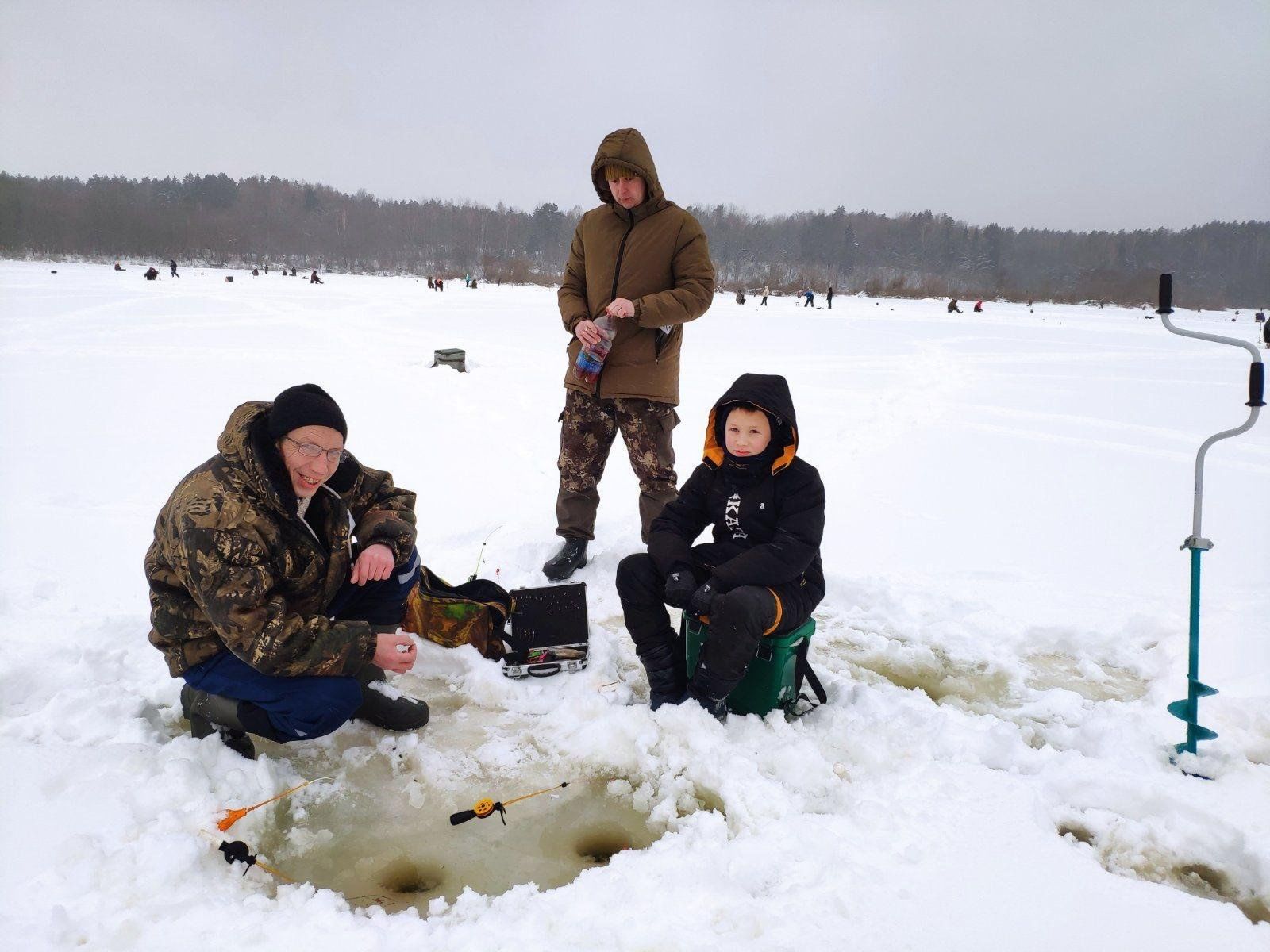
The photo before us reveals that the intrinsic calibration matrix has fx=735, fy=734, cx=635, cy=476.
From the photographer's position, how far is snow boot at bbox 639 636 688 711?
2.85 metres

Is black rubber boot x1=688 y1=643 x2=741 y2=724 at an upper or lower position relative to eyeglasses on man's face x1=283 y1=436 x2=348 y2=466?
lower

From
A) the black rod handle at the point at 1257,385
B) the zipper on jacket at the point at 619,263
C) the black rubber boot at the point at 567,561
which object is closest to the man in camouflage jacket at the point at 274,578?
the black rubber boot at the point at 567,561

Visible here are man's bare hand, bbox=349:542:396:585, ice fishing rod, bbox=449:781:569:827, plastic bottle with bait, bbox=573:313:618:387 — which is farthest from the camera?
plastic bottle with bait, bbox=573:313:618:387

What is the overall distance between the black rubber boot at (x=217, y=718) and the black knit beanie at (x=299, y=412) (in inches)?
36.7

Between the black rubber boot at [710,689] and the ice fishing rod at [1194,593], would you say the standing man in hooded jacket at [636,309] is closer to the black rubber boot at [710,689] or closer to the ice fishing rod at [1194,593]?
the black rubber boot at [710,689]

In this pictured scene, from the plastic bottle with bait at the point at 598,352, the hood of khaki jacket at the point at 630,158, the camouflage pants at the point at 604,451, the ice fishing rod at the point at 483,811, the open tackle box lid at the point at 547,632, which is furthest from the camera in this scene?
the camouflage pants at the point at 604,451

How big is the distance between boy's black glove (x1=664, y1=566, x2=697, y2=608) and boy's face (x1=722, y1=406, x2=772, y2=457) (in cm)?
53

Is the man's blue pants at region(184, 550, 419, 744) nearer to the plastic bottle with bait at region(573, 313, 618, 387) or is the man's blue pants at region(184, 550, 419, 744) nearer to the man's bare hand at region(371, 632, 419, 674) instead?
the man's bare hand at region(371, 632, 419, 674)

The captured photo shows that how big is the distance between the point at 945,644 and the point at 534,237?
109463 millimetres

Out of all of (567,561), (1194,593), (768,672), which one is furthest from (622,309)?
(1194,593)

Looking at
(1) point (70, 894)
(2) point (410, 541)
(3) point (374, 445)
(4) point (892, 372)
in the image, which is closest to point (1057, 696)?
(2) point (410, 541)

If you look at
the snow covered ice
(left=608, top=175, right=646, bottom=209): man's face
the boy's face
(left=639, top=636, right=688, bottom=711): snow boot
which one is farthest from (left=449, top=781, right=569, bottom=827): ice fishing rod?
(left=608, top=175, right=646, bottom=209): man's face

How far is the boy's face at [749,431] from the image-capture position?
2.79 meters

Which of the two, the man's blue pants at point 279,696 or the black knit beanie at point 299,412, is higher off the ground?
the black knit beanie at point 299,412
